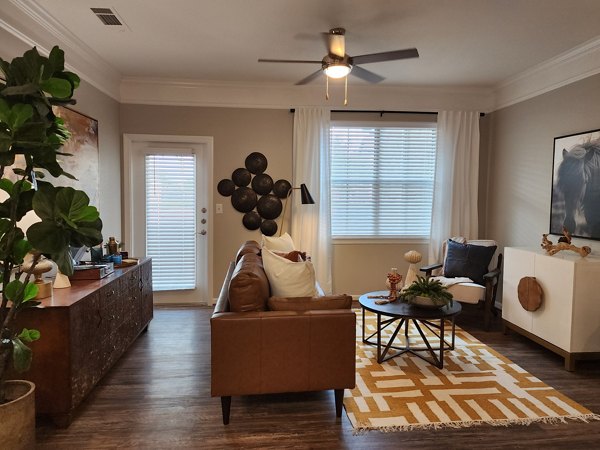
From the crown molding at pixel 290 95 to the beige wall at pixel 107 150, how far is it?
1.50 ft

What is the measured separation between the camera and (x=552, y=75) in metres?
4.07

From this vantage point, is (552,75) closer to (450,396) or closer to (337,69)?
(337,69)

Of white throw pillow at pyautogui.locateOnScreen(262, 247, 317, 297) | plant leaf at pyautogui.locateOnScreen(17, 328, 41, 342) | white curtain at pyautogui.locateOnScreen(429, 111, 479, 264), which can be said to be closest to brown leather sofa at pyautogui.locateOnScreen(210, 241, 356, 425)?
white throw pillow at pyautogui.locateOnScreen(262, 247, 317, 297)

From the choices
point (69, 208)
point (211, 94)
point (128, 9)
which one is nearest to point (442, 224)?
point (211, 94)

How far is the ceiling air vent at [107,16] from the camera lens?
2.98m

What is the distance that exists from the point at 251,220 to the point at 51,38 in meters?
2.66

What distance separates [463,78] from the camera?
4.64m

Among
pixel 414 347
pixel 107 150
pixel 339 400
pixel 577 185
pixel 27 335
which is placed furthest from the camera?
pixel 107 150

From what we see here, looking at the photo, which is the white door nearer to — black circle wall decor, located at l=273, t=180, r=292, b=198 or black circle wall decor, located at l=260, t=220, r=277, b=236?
black circle wall decor, located at l=260, t=220, r=277, b=236

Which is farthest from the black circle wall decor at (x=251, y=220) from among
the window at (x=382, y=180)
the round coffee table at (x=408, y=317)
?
the round coffee table at (x=408, y=317)

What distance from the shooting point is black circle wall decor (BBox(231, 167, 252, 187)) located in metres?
4.93

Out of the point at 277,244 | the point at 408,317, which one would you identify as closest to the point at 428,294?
the point at 408,317

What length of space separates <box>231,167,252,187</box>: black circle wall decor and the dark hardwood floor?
91.4 inches

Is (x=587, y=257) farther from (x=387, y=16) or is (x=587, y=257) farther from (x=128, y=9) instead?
(x=128, y=9)
